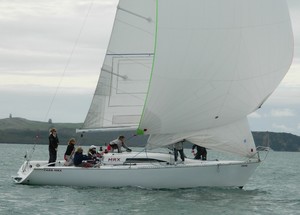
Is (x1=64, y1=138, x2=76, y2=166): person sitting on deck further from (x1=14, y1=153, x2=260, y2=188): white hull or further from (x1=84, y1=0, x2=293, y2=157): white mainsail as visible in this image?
(x1=84, y1=0, x2=293, y2=157): white mainsail

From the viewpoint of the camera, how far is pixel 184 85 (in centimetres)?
2291

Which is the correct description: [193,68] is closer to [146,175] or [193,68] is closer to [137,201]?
[146,175]

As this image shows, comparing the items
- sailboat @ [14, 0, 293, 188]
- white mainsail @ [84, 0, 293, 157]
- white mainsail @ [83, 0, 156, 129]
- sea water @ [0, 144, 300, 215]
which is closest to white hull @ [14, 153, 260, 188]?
sailboat @ [14, 0, 293, 188]

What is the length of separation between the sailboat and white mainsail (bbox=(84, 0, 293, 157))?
0.03m

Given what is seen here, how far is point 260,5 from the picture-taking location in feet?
76.0

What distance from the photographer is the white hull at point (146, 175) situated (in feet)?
78.6

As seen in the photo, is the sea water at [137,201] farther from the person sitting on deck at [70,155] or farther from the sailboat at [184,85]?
the person sitting on deck at [70,155]

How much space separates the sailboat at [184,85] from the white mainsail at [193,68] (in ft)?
0.10

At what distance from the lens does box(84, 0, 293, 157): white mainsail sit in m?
22.5

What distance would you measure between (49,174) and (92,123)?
88.6 inches

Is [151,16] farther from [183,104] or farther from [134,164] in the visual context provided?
[134,164]

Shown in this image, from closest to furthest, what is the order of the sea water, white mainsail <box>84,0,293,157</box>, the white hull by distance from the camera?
the sea water < white mainsail <box>84,0,293,157</box> < the white hull

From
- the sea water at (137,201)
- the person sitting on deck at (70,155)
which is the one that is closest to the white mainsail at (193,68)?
the person sitting on deck at (70,155)

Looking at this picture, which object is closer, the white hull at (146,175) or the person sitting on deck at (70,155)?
the white hull at (146,175)
